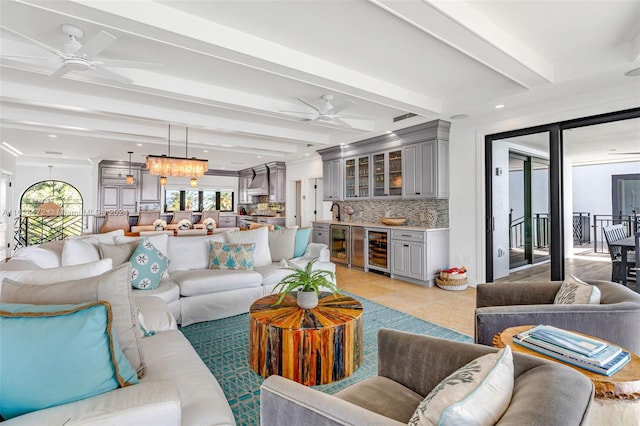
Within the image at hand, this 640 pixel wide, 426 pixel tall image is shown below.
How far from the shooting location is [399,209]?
19.7 feet

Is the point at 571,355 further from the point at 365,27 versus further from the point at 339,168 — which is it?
the point at 339,168

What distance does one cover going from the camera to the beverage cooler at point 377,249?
18.1 feet

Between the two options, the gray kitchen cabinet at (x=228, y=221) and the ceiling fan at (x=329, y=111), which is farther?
the gray kitchen cabinet at (x=228, y=221)

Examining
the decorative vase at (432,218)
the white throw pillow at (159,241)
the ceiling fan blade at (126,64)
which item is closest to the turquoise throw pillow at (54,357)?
the ceiling fan blade at (126,64)

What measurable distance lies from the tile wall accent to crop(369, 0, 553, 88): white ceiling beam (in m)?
2.27

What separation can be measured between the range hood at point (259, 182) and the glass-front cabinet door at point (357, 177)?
3.98 m

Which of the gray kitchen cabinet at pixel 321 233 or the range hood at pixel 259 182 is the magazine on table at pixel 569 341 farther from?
the range hood at pixel 259 182

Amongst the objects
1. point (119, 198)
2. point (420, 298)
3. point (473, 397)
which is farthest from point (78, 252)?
point (119, 198)

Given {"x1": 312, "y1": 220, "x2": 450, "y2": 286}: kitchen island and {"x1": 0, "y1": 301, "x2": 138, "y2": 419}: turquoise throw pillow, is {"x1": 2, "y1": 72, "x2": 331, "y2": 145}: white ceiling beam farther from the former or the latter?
{"x1": 0, "y1": 301, "x2": 138, "y2": 419}: turquoise throw pillow

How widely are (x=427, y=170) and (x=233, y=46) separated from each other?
11.4ft

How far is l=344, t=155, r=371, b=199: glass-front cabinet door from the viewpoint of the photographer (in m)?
6.27

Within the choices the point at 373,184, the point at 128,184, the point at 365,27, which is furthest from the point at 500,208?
the point at 128,184

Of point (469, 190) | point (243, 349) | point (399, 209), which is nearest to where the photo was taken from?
point (243, 349)

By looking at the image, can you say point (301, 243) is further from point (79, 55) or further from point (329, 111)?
point (79, 55)
